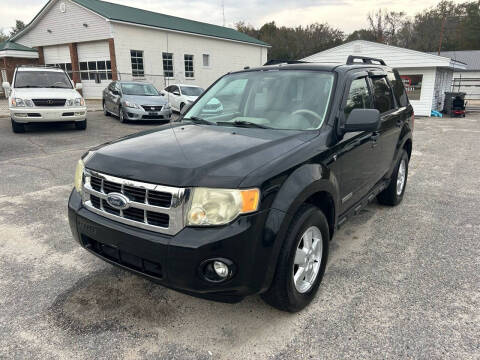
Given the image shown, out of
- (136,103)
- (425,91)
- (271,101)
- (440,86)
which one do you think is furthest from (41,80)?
(440,86)

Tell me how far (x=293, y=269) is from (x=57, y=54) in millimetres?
27386

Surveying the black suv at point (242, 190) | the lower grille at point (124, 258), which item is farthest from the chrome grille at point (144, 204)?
the lower grille at point (124, 258)

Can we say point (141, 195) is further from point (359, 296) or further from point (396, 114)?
point (396, 114)

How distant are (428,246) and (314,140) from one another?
6.68 ft

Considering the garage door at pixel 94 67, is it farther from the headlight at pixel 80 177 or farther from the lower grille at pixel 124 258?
the lower grille at pixel 124 258

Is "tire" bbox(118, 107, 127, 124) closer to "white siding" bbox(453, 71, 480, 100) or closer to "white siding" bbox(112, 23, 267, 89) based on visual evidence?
"white siding" bbox(112, 23, 267, 89)

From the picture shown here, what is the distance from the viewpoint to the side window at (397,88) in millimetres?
4680

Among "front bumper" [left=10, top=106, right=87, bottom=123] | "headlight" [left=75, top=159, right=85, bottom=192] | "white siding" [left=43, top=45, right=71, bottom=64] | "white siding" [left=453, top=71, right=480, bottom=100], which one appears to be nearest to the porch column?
"white siding" [left=43, top=45, right=71, bottom=64]

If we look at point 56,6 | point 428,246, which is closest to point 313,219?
point 428,246

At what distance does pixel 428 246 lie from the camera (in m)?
3.83

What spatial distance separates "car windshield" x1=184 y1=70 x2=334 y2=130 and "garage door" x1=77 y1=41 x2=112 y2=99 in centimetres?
1995

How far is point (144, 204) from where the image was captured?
88.9 inches

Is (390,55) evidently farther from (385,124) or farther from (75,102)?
(385,124)

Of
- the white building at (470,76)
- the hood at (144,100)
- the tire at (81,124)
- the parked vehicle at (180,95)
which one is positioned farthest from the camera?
the white building at (470,76)
